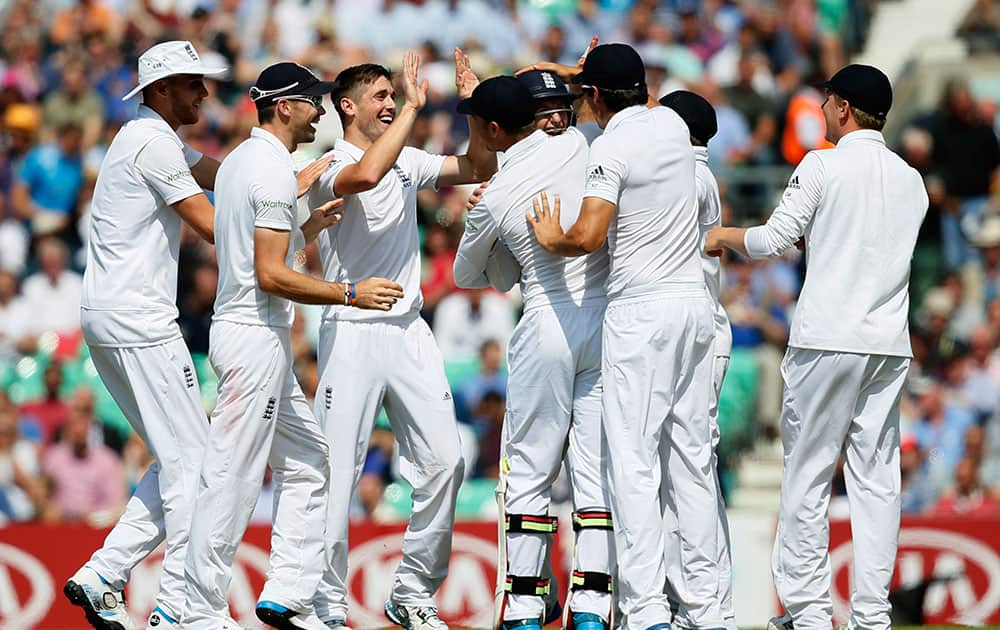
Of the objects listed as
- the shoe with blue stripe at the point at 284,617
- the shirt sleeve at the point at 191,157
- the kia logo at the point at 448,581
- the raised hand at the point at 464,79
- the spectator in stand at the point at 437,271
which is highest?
the raised hand at the point at 464,79

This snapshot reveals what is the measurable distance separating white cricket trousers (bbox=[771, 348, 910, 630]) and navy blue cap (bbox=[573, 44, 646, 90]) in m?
1.67

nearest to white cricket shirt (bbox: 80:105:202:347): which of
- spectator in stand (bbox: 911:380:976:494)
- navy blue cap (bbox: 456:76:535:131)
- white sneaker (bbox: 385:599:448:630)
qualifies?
navy blue cap (bbox: 456:76:535:131)

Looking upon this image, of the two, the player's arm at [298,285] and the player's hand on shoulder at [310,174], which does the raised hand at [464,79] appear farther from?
the player's arm at [298,285]

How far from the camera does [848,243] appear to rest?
8.34 m

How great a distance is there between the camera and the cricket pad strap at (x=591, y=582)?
8.42 metres

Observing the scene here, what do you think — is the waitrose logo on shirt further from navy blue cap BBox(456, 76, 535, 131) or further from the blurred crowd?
the blurred crowd

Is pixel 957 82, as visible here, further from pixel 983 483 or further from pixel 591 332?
Answer: pixel 591 332

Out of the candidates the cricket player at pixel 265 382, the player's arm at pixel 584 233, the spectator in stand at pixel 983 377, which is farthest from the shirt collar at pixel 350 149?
the spectator in stand at pixel 983 377

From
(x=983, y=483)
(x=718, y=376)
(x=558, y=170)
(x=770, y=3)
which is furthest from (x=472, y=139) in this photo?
(x=770, y=3)

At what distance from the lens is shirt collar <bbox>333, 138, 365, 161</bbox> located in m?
8.98

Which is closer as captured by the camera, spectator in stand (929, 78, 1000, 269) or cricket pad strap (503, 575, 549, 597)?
cricket pad strap (503, 575, 549, 597)

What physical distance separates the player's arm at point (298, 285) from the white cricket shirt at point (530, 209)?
710 millimetres

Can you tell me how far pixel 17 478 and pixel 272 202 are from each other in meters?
7.30

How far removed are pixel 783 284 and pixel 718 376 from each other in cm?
816
